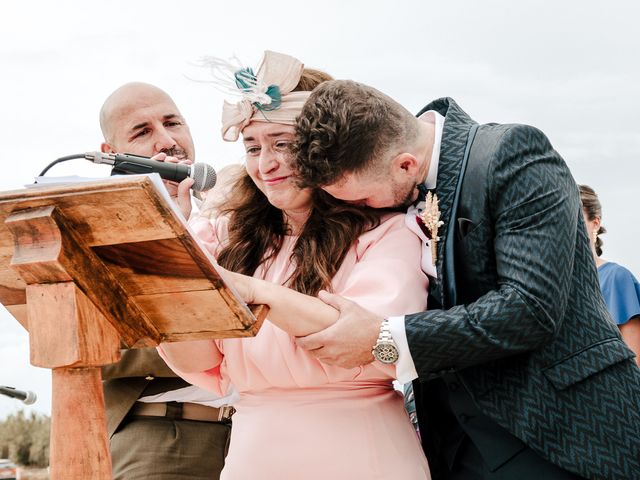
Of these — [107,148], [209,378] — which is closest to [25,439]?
[107,148]

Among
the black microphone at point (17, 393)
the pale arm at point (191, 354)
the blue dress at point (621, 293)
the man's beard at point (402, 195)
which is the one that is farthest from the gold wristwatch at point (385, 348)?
the blue dress at point (621, 293)

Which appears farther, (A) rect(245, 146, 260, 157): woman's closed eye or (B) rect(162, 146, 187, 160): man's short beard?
(B) rect(162, 146, 187, 160): man's short beard

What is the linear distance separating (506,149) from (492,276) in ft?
1.24

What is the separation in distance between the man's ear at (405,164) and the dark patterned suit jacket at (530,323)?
0.57ft

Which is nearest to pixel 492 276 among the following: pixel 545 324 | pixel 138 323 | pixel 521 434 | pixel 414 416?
pixel 545 324

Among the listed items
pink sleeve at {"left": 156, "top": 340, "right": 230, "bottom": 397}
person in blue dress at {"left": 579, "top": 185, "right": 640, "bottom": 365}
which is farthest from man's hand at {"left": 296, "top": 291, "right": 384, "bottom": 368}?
person in blue dress at {"left": 579, "top": 185, "right": 640, "bottom": 365}

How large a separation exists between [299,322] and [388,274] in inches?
14.1

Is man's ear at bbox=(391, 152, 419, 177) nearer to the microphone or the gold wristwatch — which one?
the gold wristwatch

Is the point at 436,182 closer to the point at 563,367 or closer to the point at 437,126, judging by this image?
the point at 437,126

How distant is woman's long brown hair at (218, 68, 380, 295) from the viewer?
2.82 metres

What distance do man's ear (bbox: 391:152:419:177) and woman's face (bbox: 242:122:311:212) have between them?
0.40 m

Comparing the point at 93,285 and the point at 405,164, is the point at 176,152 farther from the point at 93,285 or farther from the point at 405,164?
the point at 93,285

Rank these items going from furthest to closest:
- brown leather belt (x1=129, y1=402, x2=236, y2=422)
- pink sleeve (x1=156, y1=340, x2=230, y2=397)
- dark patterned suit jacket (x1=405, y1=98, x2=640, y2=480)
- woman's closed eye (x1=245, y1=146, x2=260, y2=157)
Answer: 1. brown leather belt (x1=129, y1=402, x2=236, y2=422)
2. woman's closed eye (x1=245, y1=146, x2=260, y2=157)
3. pink sleeve (x1=156, y1=340, x2=230, y2=397)
4. dark patterned suit jacket (x1=405, y1=98, x2=640, y2=480)

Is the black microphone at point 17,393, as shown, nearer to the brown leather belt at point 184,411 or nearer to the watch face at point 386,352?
the brown leather belt at point 184,411
